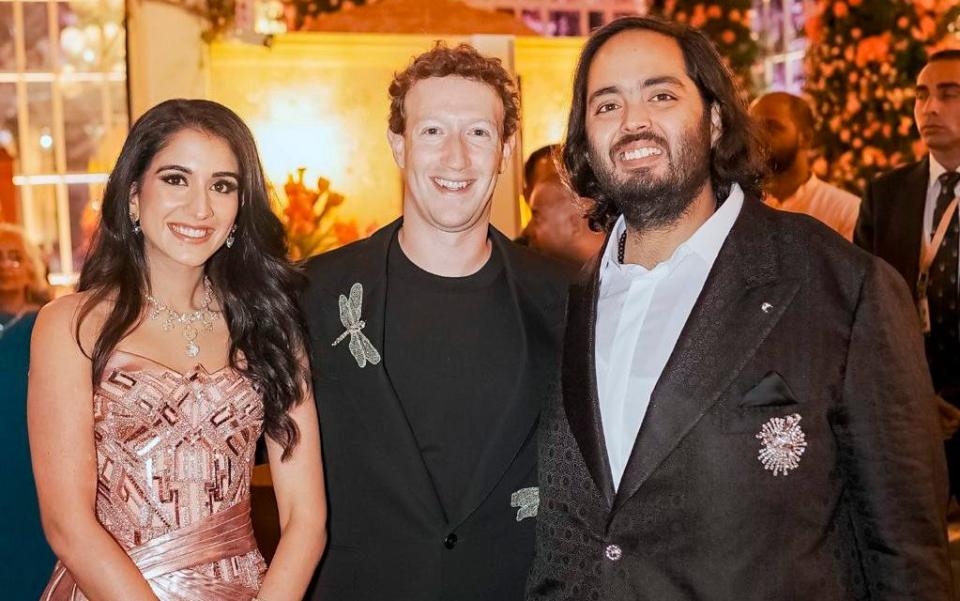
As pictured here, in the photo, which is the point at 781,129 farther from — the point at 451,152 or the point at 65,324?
the point at 65,324

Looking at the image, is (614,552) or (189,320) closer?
(614,552)

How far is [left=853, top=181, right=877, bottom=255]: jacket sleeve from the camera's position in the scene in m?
5.03

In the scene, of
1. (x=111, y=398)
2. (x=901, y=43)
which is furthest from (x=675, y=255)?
(x=901, y=43)

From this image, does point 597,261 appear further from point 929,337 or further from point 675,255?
point 929,337

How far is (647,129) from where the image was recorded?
8.34 ft

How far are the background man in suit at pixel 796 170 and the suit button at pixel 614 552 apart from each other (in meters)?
3.09

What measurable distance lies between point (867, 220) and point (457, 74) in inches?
109

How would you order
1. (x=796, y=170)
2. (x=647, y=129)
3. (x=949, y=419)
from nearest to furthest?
(x=647, y=129)
(x=949, y=419)
(x=796, y=170)

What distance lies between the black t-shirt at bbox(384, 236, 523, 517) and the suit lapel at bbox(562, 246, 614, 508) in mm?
270

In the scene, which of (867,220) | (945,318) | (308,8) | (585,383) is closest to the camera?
(585,383)

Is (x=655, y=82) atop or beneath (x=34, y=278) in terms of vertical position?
atop

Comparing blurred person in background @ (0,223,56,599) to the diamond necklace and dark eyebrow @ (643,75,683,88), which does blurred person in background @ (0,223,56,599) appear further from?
dark eyebrow @ (643,75,683,88)

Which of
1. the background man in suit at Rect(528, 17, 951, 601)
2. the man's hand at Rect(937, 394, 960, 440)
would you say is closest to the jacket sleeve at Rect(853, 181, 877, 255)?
the man's hand at Rect(937, 394, 960, 440)

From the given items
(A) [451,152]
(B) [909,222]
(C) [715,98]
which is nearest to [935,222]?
(B) [909,222]
